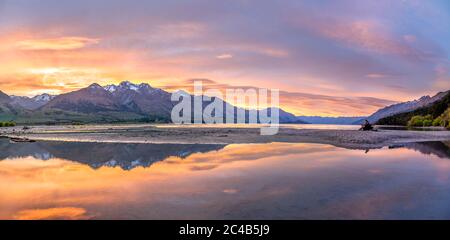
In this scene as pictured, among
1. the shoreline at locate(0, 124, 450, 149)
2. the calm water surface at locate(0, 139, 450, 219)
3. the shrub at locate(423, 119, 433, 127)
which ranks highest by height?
the shrub at locate(423, 119, 433, 127)

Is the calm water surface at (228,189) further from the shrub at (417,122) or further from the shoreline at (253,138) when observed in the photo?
the shrub at (417,122)

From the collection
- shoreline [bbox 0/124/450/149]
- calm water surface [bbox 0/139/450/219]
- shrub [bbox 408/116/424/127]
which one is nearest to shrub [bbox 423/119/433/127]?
shrub [bbox 408/116/424/127]

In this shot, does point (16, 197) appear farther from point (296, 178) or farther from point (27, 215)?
point (296, 178)

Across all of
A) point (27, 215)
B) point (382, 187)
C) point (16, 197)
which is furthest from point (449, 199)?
point (16, 197)

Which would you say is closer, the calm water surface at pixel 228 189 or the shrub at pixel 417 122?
the calm water surface at pixel 228 189

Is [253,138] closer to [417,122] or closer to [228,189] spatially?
[228,189]

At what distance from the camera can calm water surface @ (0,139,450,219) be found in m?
15.8

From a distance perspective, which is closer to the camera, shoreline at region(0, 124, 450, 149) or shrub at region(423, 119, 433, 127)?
shoreline at region(0, 124, 450, 149)

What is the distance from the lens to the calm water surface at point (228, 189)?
15.8 metres

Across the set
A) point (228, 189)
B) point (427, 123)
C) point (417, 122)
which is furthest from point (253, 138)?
point (417, 122)

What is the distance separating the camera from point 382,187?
21.3 metres

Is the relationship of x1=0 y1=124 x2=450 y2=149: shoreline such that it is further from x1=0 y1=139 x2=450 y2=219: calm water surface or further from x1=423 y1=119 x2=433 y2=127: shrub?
x1=423 y1=119 x2=433 y2=127: shrub

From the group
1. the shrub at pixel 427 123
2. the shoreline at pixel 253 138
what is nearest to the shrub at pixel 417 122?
the shrub at pixel 427 123
